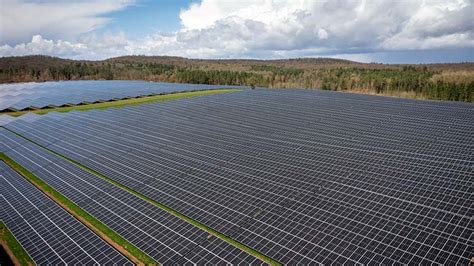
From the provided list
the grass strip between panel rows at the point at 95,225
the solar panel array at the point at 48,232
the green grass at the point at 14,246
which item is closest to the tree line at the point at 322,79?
the grass strip between panel rows at the point at 95,225

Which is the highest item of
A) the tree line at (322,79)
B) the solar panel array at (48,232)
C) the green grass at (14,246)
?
the tree line at (322,79)

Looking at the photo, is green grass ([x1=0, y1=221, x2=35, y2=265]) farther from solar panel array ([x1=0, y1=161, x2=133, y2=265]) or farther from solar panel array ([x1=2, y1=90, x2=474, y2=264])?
solar panel array ([x1=2, y1=90, x2=474, y2=264])

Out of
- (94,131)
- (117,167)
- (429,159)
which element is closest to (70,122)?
(94,131)

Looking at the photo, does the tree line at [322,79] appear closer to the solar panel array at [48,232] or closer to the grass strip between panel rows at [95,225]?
the grass strip between panel rows at [95,225]

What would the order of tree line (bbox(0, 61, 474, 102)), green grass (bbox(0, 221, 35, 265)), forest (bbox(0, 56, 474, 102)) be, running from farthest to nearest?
forest (bbox(0, 56, 474, 102)) < tree line (bbox(0, 61, 474, 102)) < green grass (bbox(0, 221, 35, 265))

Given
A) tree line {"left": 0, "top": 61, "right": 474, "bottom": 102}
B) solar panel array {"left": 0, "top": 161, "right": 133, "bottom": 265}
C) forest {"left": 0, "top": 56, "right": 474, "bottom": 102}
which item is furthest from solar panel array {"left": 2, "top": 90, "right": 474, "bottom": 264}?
forest {"left": 0, "top": 56, "right": 474, "bottom": 102}

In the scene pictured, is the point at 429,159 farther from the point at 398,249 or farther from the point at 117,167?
the point at 117,167

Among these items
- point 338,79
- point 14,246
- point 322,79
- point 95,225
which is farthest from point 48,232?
point 322,79
